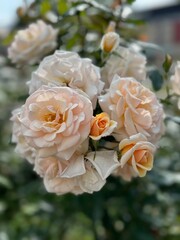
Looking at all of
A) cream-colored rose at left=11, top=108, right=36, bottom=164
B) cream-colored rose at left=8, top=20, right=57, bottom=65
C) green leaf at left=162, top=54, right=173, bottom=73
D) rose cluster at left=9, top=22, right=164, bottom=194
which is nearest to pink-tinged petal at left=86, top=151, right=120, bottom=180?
rose cluster at left=9, top=22, right=164, bottom=194

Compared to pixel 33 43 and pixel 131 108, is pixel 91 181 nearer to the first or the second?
pixel 131 108

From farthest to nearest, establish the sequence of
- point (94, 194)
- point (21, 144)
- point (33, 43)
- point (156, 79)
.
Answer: point (94, 194) < point (33, 43) < point (156, 79) < point (21, 144)

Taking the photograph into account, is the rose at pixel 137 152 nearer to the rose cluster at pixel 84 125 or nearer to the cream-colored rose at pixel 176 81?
the rose cluster at pixel 84 125

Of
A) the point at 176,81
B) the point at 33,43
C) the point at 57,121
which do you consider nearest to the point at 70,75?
the point at 57,121

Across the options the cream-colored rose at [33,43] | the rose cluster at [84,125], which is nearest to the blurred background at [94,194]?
the cream-colored rose at [33,43]

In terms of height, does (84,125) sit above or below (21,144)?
above

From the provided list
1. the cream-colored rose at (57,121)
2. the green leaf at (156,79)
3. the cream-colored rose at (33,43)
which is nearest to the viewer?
the cream-colored rose at (57,121)
